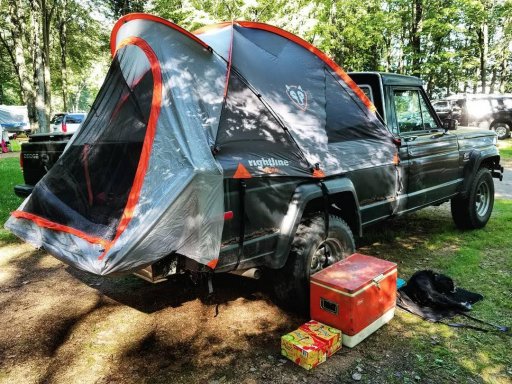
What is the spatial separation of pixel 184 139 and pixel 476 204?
16.5ft

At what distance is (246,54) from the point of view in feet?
11.6

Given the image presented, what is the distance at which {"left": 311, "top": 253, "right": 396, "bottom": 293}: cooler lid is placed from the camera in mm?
3213

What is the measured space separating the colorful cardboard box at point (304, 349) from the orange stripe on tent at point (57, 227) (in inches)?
59.1

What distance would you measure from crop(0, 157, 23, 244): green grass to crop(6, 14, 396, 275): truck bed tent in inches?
116

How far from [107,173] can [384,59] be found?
98.7 ft

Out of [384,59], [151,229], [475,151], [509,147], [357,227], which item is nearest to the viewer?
[151,229]

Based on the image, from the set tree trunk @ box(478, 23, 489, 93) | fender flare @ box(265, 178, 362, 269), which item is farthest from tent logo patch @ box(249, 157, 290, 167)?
tree trunk @ box(478, 23, 489, 93)

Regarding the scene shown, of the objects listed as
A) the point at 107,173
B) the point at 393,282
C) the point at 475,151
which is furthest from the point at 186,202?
the point at 475,151

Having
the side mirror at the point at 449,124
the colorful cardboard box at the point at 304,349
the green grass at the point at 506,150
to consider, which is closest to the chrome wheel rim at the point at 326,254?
the colorful cardboard box at the point at 304,349

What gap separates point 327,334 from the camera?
311cm

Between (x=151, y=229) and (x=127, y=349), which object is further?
(x=127, y=349)

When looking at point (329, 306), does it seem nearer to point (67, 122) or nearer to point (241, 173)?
point (241, 173)

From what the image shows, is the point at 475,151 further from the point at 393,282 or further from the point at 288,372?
the point at 288,372

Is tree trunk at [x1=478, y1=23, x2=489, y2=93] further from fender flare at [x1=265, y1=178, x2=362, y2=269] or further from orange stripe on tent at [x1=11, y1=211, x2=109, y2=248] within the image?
orange stripe on tent at [x1=11, y1=211, x2=109, y2=248]
